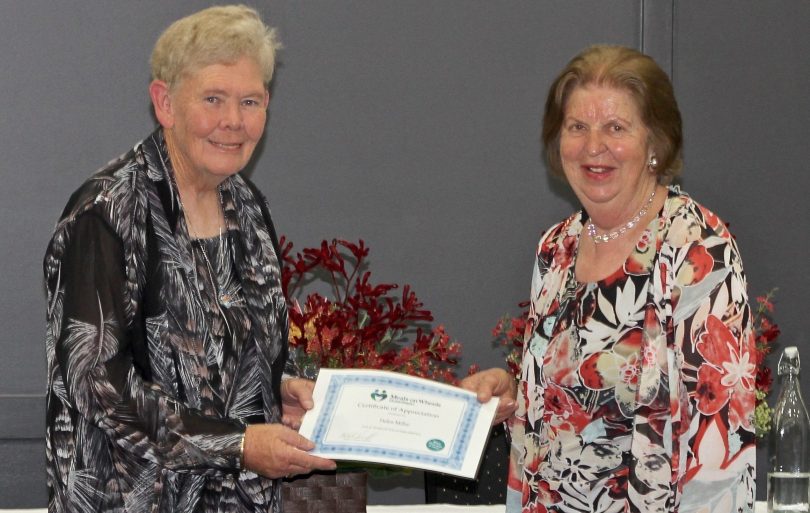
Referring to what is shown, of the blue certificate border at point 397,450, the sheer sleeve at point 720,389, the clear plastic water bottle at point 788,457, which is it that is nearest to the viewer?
the sheer sleeve at point 720,389

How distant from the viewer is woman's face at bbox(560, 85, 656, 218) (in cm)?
272

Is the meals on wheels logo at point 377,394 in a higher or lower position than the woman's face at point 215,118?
lower

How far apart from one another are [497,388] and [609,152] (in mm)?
687

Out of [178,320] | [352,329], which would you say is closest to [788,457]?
[352,329]

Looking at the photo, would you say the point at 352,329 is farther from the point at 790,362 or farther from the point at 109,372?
the point at 790,362

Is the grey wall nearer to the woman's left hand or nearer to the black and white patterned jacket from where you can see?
the woman's left hand

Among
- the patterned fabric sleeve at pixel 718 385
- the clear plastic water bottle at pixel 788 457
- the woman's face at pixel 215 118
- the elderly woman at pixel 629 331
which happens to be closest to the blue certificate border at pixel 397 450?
the elderly woman at pixel 629 331

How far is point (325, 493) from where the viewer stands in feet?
8.39

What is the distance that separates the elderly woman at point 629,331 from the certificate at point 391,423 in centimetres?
19

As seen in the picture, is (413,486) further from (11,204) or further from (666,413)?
(666,413)

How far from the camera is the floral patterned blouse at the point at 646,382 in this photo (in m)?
2.39

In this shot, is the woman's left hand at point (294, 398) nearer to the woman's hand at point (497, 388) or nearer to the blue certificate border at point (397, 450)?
the blue certificate border at point (397, 450)

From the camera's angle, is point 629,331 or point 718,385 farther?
point 629,331

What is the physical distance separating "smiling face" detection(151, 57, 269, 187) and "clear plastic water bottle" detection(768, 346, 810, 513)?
1.59 meters
